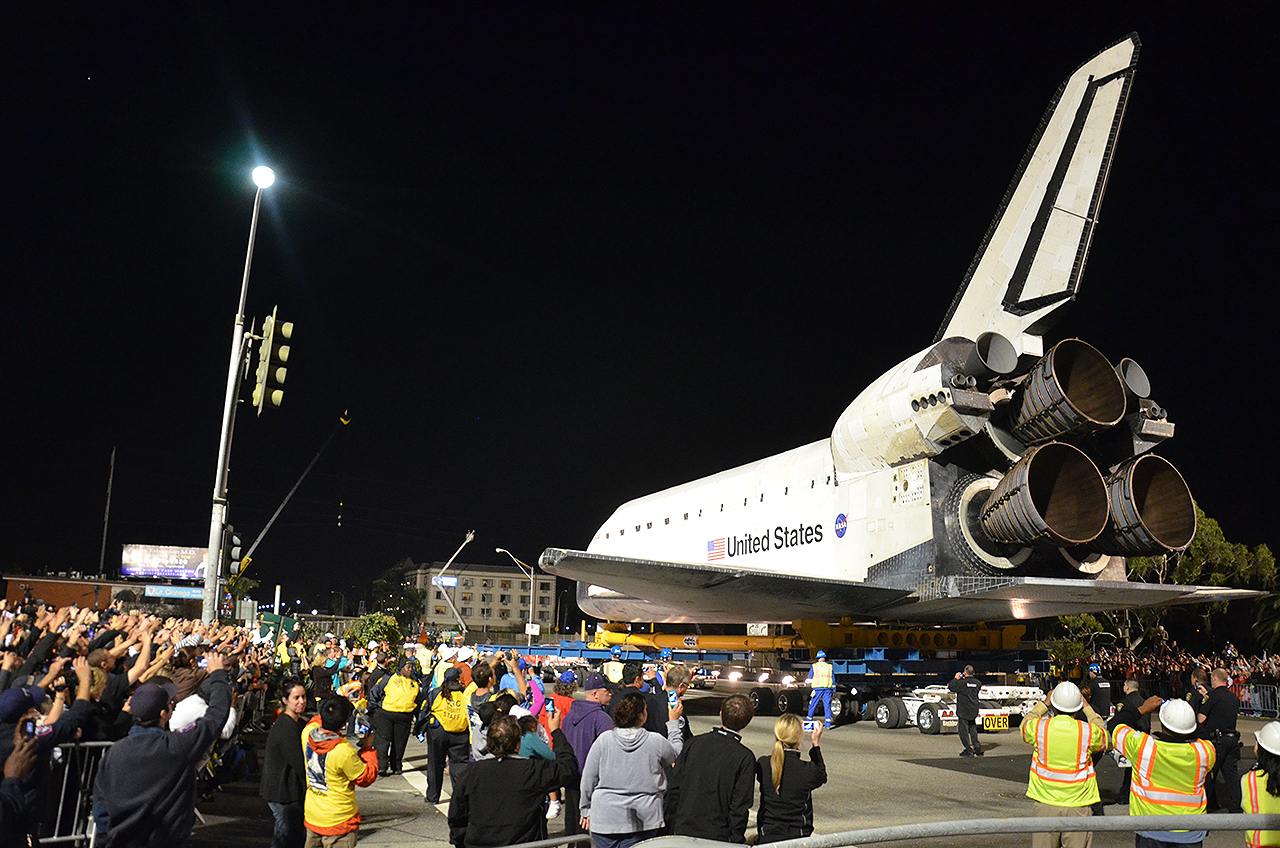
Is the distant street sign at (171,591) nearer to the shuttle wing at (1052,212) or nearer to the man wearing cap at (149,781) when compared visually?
the shuttle wing at (1052,212)

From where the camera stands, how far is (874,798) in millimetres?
8766

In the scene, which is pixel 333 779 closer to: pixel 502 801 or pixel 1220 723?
pixel 502 801

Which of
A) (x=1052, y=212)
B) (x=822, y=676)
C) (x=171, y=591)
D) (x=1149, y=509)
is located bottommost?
(x=822, y=676)

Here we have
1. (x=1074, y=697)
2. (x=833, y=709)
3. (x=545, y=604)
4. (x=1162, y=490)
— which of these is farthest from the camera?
(x=545, y=604)

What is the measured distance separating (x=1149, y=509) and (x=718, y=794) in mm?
10856

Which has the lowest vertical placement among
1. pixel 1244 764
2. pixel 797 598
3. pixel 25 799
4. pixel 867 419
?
pixel 1244 764

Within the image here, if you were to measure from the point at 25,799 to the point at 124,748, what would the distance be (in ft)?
1.50

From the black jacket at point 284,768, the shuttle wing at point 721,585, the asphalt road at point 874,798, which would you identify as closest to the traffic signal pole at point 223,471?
the asphalt road at point 874,798

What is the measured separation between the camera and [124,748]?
13.9 feet

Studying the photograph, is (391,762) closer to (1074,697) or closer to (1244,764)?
(1074,697)

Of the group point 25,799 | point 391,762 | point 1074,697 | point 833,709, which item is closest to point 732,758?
point 1074,697

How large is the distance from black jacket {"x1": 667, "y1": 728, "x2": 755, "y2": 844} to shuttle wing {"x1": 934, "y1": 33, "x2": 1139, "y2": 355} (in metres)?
10.7

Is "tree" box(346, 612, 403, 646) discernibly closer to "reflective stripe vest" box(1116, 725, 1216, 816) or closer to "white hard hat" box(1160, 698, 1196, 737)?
"reflective stripe vest" box(1116, 725, 1216, 816)

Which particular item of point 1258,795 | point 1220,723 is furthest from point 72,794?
point 1220,723
